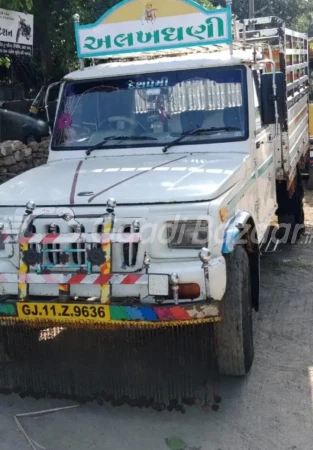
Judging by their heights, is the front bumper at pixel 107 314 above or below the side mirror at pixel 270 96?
below

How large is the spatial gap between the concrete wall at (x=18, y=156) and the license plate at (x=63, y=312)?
503 centimetres

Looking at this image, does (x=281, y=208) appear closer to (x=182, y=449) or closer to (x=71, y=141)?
(x=71, y=141)

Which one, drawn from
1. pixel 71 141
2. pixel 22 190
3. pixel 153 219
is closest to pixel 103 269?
pixel 153 219

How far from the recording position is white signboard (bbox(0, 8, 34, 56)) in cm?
902

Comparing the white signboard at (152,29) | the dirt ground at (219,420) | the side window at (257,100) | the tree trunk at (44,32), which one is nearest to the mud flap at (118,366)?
the dirt ground at (219,420)

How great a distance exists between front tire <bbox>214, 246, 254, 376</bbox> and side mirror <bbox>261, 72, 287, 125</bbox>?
1543 millimetres

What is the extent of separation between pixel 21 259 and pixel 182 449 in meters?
1.47

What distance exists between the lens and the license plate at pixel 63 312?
357 centimetres

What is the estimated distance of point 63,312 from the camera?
3.65 metres

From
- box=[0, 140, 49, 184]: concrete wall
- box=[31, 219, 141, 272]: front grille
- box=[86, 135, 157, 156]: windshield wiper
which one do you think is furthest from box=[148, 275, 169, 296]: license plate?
box=[0, 140, 49, 184]: concrete wall

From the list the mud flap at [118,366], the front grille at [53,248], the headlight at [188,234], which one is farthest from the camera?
the mud flap at [118,366]

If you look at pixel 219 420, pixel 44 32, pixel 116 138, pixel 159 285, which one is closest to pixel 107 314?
pixel 159 285

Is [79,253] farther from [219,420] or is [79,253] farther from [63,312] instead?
[219,420]

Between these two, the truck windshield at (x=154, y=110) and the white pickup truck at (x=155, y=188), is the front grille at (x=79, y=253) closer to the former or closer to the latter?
the white pickup truck at (x=155, y=188)
